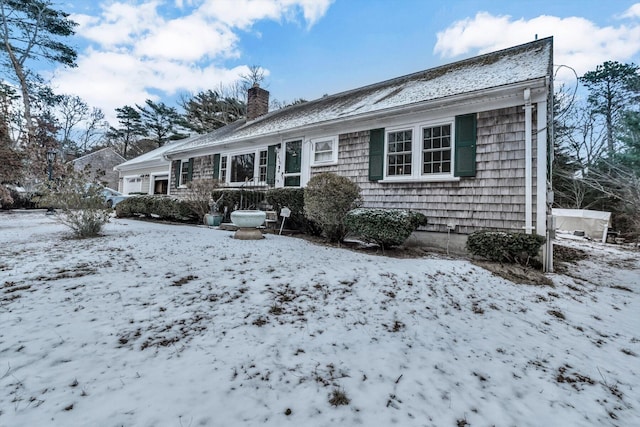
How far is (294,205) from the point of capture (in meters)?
7.75

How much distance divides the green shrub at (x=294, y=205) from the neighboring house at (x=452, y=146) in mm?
1014

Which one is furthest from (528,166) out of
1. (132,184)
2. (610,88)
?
(132,184)

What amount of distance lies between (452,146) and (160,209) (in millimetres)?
9611

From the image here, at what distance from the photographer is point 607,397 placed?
1977mm

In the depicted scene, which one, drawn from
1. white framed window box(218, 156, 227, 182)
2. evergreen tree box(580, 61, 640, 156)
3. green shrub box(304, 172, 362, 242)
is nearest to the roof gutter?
green shrub box(304, 172, 362, 242)

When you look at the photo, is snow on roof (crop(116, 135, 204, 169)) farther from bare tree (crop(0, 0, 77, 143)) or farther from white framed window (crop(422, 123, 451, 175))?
white framed window (crop(422, 123, 451, 175))

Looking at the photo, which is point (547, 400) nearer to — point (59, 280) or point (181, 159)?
point (59, 280)

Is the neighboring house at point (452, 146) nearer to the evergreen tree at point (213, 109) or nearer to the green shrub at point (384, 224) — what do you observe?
the green shrub at point (384, 224)

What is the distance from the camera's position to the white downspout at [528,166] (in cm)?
533

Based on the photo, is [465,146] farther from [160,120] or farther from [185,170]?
[160,120]

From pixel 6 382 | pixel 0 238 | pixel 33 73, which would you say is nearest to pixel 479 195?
pixel 6 382

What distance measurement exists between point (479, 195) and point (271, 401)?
18.9 ft

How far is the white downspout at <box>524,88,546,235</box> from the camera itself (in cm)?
533

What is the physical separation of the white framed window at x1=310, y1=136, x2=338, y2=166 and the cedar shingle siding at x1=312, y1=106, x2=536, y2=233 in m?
2.24
